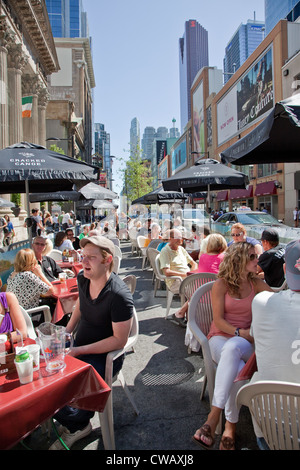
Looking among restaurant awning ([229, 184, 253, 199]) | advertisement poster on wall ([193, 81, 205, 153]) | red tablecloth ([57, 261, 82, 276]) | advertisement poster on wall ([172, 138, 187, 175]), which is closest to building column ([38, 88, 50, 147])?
restaurant awning ([229, 184, 253, 199])

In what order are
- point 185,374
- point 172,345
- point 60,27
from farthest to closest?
point 60,27
point 172,345
point 185,374

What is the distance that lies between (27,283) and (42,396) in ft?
7.23

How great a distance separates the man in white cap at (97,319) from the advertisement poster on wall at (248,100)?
108 feet

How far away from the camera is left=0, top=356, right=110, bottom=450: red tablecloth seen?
5.43ft

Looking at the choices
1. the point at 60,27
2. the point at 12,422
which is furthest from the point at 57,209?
the point at 60,27

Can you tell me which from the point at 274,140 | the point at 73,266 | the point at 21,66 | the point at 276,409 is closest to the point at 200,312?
the point at 276,409

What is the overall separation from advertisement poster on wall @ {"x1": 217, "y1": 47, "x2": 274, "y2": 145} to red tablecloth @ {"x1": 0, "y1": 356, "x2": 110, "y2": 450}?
33.7 meters

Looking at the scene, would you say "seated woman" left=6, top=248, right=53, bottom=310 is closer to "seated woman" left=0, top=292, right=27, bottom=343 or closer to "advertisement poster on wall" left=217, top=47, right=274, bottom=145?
"seated woman" left=0, top=292, right=27, bottom=343

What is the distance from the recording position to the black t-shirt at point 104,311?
2.53 m

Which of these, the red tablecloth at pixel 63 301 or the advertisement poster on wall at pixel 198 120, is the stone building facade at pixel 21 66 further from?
the advertisement poster on wall at pixel 198 120

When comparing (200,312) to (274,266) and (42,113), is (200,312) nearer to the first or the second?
(274,266)

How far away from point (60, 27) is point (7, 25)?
16666 cm

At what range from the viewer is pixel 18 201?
19.3 m
